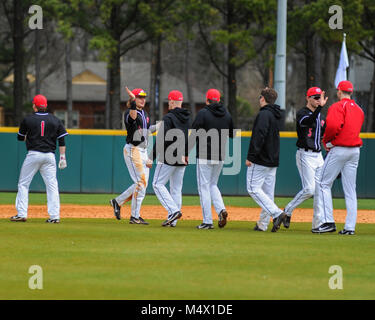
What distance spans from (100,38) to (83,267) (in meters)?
24.6

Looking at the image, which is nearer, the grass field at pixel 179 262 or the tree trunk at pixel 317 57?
the grass field at pixel 179 262

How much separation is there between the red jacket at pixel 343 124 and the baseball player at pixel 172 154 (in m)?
2.14

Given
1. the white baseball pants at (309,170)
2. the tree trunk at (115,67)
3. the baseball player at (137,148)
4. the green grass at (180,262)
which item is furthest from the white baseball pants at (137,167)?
the tree trunk at (115,67)

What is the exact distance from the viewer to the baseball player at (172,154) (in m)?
12.0

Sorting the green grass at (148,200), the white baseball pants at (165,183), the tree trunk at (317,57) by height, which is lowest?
the green grass at (148,200)

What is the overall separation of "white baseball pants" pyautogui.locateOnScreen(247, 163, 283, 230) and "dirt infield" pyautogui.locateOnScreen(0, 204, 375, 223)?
2.86 meters

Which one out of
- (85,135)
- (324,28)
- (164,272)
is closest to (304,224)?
(164,272)

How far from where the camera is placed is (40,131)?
12555mm

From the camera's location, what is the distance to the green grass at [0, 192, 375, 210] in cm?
1850

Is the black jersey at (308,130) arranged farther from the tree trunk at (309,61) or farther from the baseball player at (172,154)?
the tree trunk at (309,61)

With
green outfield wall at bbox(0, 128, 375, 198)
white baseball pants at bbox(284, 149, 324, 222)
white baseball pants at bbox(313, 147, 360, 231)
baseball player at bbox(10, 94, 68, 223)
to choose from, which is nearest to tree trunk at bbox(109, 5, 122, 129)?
green outfield wall at bbox(0, 128, 375, 198)

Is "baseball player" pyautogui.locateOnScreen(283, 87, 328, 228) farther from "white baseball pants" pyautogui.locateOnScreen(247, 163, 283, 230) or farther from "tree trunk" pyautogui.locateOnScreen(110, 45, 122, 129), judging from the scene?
"tree trunk" pyautogui.locateOnScreen(110, 45, 122, 129)

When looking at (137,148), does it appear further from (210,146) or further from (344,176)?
(344,176)
